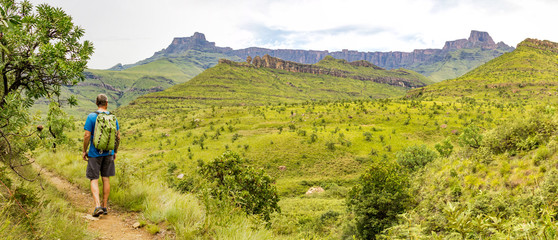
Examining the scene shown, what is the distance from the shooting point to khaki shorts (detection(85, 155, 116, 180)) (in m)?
5.43

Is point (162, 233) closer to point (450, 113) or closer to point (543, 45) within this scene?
point (450, 113)

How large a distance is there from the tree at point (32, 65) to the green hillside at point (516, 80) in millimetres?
116771

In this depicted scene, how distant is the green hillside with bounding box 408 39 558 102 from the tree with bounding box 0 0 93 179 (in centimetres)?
11677

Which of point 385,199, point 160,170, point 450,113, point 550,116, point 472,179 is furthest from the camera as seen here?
point 450,113

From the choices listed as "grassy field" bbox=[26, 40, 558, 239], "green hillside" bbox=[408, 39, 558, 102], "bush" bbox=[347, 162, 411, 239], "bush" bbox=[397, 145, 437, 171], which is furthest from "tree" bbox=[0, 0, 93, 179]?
"green hillside" bbox=[408, 39, 558, 102]

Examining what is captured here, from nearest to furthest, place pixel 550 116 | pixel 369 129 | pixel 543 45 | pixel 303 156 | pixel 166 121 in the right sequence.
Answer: pixel 550 116 < pixel 303 156 < pixel 369 129 < pixel 166 121 < pixel 543 45

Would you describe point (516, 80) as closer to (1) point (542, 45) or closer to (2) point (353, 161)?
(1) point (542, 45)

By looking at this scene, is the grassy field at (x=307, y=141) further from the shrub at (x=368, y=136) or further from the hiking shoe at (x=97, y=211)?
the hiking shoe at (x=97, y=211)

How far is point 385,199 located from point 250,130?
4835 centimetres

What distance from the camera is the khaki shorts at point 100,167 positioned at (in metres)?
5.43

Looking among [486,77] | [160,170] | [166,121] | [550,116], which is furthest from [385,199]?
[486,77]

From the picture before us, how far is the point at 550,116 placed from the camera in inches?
372

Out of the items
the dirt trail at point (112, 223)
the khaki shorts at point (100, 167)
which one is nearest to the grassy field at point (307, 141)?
the dirt trail at point (112, 223)

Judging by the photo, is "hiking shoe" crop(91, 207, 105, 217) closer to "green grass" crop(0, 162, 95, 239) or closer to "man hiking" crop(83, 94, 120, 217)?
"man hiking" crop(83, 94, 120, 217)
